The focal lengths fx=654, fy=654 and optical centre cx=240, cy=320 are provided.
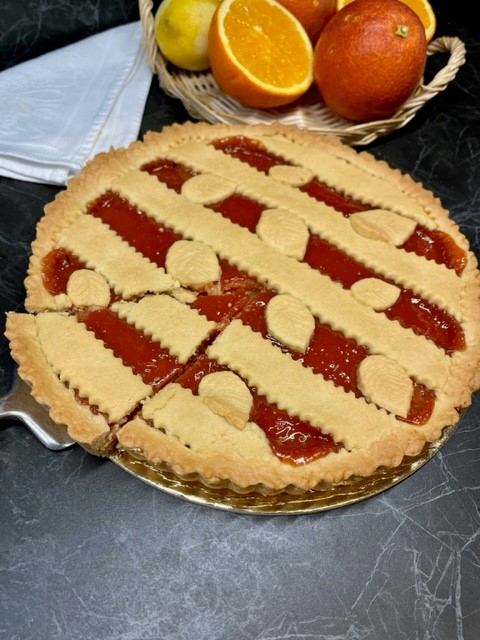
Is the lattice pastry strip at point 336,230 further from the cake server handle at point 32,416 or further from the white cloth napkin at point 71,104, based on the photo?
the cake server handle at point 32,416

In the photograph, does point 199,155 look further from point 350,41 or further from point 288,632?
point 288,632

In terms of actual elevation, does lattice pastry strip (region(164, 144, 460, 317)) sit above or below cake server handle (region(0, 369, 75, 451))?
above

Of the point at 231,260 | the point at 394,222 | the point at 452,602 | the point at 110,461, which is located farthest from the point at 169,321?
the point at 452,602

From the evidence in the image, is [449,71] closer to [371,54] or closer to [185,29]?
[371,54]

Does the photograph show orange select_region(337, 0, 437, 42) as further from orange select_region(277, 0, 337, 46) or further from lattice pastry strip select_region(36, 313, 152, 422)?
lattice pastry strip select_region(36, 313, 152, 422)

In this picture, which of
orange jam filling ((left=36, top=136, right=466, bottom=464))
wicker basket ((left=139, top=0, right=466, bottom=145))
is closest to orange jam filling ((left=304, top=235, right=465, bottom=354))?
orange jam filling ((left=36, top=136, right=466, bottom=464))

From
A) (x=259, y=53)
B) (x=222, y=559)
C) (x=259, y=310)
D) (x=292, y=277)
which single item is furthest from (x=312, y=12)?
(x=222, y=559)
